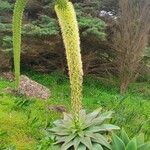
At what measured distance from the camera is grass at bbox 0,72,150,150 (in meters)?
8.00

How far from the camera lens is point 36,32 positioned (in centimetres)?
1549

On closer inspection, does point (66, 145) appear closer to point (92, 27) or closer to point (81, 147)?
point (81, 147)

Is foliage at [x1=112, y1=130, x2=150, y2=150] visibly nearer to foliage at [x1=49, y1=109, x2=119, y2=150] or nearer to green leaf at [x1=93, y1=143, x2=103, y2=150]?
foliage at [x1=49, y1=109, x2=119, y2=150]

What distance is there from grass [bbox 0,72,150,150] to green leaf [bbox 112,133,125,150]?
3.96 feet

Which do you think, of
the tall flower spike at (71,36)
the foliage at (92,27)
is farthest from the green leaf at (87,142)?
the foliage at (92,27)

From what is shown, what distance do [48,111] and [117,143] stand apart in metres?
5.22

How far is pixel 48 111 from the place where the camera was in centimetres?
1039

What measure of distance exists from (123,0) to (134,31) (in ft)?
3.60

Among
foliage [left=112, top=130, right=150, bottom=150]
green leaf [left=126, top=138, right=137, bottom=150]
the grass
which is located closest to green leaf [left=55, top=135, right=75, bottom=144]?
foliage [left=112, top=130, right=150, bottom=150]

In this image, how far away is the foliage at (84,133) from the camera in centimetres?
494

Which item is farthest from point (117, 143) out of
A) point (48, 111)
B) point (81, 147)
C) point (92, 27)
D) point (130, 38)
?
point (130, 38)

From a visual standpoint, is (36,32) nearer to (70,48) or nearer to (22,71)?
(22,71)

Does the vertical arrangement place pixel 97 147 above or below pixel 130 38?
above

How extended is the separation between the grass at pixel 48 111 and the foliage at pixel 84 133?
1.04 m
